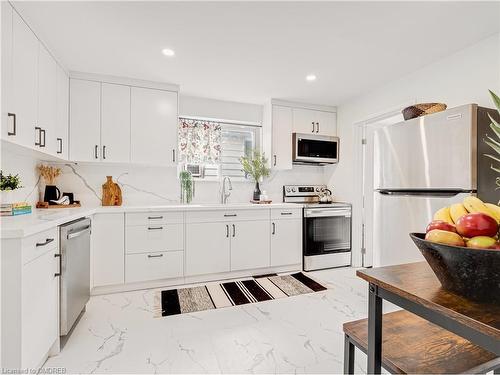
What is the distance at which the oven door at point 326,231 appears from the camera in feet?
11.3

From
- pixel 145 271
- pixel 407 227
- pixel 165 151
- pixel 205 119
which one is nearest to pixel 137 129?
pixel 165 151

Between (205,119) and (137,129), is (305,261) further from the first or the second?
(137,129)

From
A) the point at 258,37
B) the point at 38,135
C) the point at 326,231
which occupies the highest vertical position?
the point at 258,37

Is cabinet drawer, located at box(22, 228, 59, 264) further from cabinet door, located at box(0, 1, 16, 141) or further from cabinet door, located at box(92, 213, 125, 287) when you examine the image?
cabinet door, located at box(92, 213, 125, 287)

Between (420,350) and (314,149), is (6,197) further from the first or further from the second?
(314,149)

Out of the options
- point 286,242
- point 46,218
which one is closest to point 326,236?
point 286,242

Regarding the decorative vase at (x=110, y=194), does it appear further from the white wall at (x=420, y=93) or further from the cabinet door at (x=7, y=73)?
the white wall at (x=420, y=93)

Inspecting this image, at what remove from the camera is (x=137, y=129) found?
305 cm

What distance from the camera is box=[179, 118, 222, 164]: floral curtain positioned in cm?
361

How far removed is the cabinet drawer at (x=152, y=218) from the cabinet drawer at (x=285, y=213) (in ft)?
3.77

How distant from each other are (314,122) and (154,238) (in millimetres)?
2732

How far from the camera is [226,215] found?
3119mm

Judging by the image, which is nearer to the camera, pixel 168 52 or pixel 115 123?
pixel 168 52

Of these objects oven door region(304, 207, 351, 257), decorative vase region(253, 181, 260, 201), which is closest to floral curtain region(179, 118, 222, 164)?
decorative vase region(253, 181, 260, 201)
